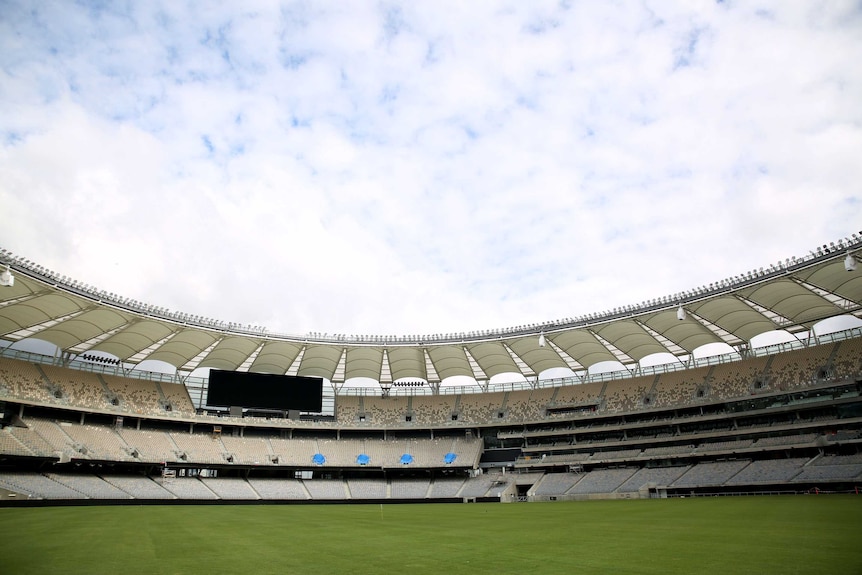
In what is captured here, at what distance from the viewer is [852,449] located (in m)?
45.9

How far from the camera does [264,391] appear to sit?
64.9 metres

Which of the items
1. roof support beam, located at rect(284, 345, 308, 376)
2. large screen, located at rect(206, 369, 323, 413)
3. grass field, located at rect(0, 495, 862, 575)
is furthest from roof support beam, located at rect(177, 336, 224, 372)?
grass field, located at rect(0, 495, 862, 575)

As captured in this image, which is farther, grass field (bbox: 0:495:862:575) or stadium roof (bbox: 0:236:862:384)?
stadium roof (bbox: 0:236:862:384)

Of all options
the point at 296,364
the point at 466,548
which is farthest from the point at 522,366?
the point at 466,548

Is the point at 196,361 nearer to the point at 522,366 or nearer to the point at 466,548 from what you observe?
the point at 522,366

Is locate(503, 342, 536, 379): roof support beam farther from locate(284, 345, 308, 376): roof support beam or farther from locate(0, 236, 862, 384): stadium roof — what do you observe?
locate(284, 345, 308, 376): roof support beam

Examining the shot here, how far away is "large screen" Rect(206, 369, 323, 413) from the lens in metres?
63.2

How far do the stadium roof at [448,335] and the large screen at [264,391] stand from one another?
1.07 m

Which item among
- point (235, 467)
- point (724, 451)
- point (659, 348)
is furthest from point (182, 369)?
point (724, 451)

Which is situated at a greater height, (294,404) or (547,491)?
(294,404)

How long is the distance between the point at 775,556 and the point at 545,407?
186ft

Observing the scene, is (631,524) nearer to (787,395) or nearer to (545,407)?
(787,395)

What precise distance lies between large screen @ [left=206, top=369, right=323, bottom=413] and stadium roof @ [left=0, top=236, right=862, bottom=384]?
107 centimetres

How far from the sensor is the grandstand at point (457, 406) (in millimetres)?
46406
